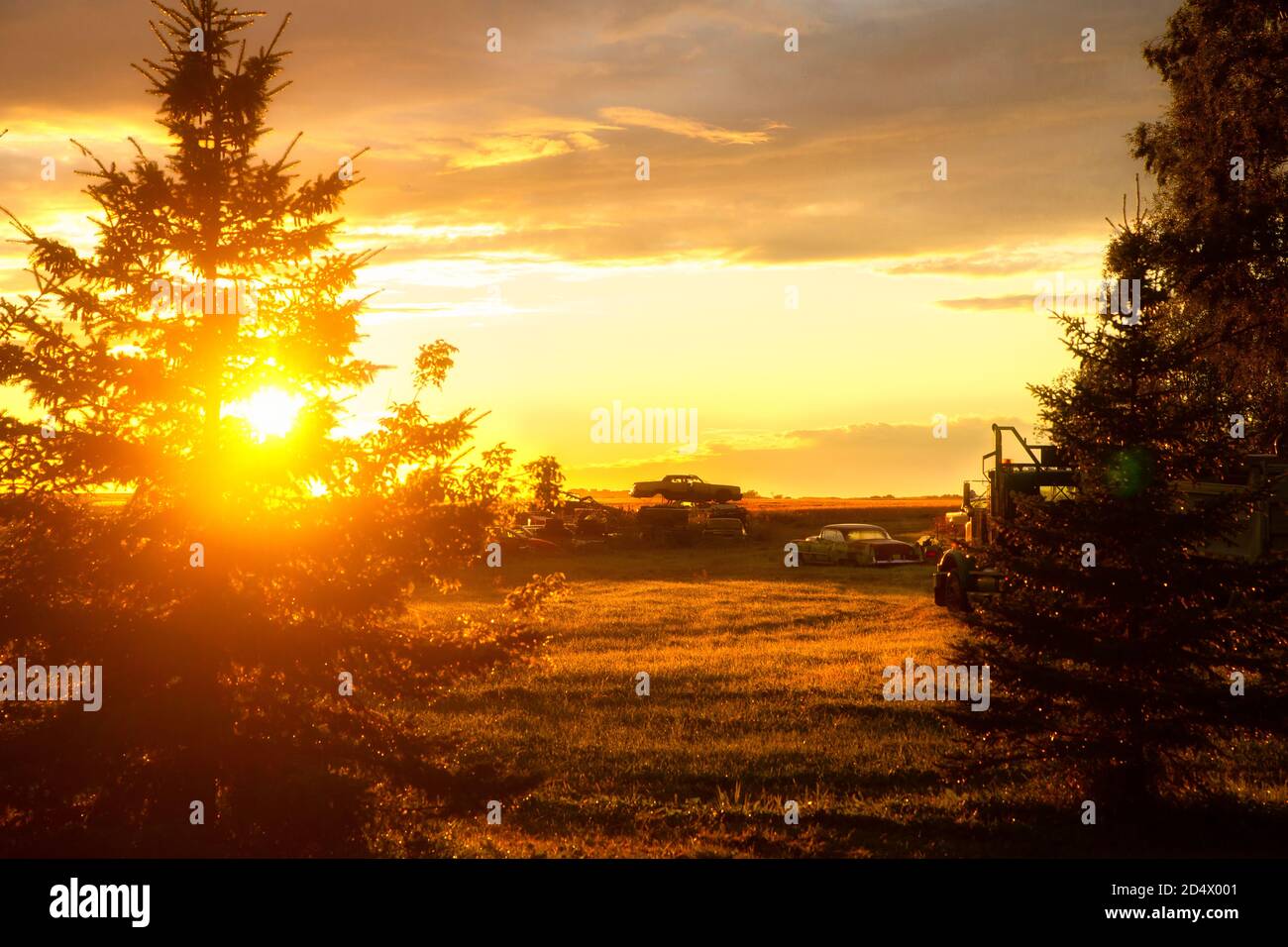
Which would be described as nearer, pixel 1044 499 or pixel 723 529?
pixel 1044 499

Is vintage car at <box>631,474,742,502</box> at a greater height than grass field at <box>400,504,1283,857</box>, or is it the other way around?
vintage car at <box>631,474,742,502</box>

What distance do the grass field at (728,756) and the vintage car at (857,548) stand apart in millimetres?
16514

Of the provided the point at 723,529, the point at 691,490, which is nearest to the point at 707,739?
the point at 723,529

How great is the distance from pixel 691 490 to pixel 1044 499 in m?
49.8

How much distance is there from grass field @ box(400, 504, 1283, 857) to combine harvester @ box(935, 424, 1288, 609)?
1.33 metres

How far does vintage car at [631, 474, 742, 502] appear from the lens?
6097cm

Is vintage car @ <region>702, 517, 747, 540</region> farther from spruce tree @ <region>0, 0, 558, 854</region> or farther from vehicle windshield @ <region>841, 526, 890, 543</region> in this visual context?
spruce tree @ <region>0, 0, 558, 854</region>

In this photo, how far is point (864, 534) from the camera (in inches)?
1828

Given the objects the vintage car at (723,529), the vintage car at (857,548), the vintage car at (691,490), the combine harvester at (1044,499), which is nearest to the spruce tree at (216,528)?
the combine harvester at (1044,499)

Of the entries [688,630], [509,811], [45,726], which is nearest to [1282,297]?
[688,630]

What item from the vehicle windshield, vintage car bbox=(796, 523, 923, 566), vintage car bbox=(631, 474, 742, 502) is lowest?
vintage car bbox=(796, 523, 923, 566)

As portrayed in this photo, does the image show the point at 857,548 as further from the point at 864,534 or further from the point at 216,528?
the point at 216,528

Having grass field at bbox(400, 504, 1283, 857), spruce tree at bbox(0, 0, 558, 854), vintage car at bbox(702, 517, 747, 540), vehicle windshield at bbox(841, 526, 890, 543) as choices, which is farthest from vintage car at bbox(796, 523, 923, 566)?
spruce tree at bbox(0, 0, 558, 854)
